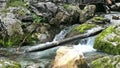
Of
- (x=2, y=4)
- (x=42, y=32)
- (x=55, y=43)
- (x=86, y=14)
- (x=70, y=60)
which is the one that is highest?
→ (x=70, y=60)

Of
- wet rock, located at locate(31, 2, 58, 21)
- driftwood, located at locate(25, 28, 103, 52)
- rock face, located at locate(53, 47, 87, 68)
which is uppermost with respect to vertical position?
rock face, located at locate(53, 47, 87, 68)

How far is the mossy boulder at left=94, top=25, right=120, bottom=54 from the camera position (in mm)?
14094

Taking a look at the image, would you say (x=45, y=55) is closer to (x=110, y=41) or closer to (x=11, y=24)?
(x=110, y=41)

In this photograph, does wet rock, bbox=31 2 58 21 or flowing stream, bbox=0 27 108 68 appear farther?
wet rock, bbox=31 2 58 21

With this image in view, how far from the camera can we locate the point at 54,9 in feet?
67.4

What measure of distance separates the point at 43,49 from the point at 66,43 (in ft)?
5.24

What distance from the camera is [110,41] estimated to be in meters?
14.6

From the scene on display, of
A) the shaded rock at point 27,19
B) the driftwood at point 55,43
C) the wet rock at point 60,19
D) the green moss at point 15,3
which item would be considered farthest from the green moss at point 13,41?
the green moss at point 15,3

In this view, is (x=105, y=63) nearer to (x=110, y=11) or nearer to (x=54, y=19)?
(x=54, y=19)

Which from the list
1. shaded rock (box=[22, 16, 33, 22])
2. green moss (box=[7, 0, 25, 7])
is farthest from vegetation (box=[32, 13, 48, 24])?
green moss (box=[7, 0, 25, 7])

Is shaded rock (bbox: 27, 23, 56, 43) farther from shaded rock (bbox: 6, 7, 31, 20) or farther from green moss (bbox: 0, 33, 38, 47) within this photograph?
shaded rock (bbox: 6, 7, 31, 20)

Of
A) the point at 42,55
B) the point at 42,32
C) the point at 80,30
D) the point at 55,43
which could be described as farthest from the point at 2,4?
the point at 42,55

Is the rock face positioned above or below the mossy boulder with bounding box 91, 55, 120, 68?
above

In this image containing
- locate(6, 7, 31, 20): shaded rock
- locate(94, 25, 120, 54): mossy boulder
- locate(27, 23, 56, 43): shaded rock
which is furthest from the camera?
locate(6, 7, 31, 20): shaded rock
